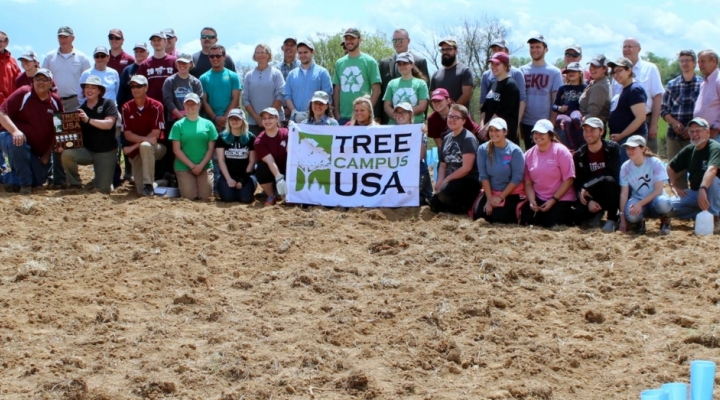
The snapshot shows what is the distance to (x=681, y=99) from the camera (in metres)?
9.44

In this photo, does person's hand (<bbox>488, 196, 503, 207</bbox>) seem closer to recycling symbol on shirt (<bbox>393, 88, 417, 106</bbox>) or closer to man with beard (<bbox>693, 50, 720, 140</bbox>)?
recycling symbol on shirt (<bbox>393, 88, 417, 106</bbox>)

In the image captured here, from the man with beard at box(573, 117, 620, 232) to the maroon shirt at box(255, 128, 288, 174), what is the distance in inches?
139

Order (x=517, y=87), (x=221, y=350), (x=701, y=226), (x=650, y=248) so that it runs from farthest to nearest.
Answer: (x=517, y=87) < (x=701, y=226) < (x=650, y=248) < (x=221, y=350)

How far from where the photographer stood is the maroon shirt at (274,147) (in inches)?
386

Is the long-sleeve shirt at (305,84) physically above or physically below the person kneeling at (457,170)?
above

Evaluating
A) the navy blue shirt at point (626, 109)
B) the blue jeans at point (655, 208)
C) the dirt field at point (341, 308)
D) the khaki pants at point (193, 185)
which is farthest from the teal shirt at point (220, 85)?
the blue jeans at point (655, 208)

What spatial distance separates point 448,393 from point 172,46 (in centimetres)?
788

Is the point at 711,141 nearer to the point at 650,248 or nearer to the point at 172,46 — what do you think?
the point at 650,248

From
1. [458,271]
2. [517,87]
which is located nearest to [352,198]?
[517,87]

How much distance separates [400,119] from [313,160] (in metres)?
1.18

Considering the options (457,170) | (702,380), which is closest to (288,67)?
(457,170)

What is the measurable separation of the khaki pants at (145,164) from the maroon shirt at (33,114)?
45.3 inches

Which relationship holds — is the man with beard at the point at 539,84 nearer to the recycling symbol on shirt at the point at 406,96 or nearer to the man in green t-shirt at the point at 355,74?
the recycling symbol on shirt at the point at 406,96

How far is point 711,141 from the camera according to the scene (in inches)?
331
